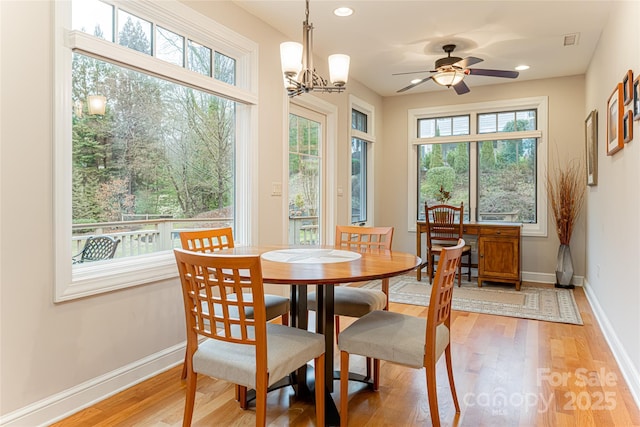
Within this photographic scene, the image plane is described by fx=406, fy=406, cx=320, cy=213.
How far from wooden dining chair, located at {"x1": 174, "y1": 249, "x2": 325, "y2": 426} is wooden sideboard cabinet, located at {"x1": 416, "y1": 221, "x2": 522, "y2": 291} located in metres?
3.79

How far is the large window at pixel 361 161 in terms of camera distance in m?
5.47

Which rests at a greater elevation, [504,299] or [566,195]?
[566,195]

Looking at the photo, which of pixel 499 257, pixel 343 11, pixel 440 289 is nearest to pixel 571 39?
pixel 343 11

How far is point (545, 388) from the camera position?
2336 mm

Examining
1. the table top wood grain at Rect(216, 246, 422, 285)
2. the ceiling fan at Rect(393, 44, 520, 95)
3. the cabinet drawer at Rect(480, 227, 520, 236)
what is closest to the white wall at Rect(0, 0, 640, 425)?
the ceiling fan at Rect(393, 44, 520, 95)

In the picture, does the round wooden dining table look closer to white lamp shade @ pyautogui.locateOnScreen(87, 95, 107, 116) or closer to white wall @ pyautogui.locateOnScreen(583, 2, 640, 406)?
white lamp shade @ pyautogui.locateOnScreen(87, 95, 107, 116)

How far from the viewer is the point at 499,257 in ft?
16.3

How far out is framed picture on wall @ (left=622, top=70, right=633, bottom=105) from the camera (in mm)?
2439

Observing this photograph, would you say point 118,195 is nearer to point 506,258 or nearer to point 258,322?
point 258,322

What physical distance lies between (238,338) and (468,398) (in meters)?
1.37

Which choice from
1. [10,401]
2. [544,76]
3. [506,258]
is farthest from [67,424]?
[544,76]

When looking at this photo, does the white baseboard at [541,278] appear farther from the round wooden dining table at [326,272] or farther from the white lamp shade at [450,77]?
the round wooden dining table at [326,272]

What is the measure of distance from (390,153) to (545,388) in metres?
4.43

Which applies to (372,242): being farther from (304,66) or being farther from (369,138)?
(369,138)
